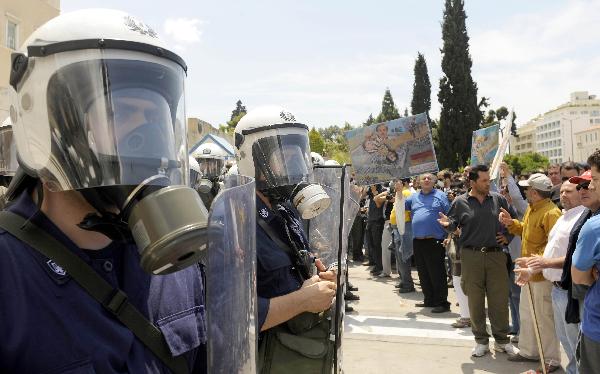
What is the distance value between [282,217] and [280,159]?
38 centimetres

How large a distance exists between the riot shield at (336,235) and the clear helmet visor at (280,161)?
0.70ft

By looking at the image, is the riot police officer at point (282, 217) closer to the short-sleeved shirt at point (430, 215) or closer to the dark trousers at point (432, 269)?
the short-sleeved shirt at point (430, 215)

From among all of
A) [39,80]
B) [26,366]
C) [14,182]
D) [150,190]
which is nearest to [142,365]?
[26,366]

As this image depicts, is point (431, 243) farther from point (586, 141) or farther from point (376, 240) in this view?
point (586, 141)

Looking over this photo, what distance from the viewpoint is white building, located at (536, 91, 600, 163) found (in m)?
135

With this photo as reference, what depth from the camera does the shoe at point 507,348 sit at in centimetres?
554

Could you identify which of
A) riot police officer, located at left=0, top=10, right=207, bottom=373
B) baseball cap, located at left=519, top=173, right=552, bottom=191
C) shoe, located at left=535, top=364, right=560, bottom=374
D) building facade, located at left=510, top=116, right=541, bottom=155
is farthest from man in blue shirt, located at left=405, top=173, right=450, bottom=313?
building facade, located at left=510, top=116, right=541, bottom=155

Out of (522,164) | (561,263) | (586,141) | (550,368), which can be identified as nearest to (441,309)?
(550,368)

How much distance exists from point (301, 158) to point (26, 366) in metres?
2.00

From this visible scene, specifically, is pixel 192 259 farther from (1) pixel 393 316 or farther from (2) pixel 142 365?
(1) pixel 393 316

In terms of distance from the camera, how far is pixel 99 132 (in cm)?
121

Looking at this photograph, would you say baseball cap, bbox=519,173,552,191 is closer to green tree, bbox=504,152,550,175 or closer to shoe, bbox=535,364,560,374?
shoe, bbox=535,364,560,374

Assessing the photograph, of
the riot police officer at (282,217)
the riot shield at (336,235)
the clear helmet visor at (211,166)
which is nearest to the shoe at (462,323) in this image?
the clear helmet visor at (211,166)

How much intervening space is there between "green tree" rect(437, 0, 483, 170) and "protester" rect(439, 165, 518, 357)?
36.7m
